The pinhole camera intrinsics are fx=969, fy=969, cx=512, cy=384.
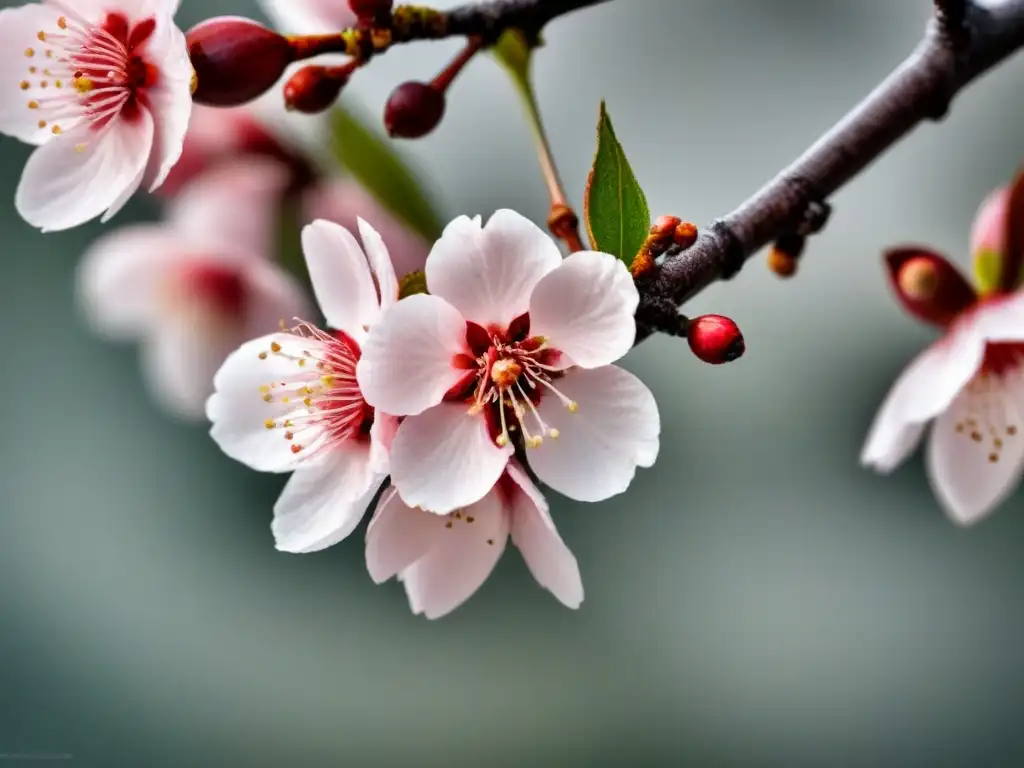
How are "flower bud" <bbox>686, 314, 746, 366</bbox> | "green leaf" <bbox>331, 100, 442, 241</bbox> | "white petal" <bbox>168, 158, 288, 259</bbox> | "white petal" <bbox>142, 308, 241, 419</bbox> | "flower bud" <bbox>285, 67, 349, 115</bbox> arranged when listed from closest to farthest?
1. "flower bud" <bbox>686, 314, 746, 366</bbox>
2. "flower bud" <bbox>285, 67, 349, 115</bbox>
3. "green leaf" <bbox>331, 100, 442, 241</bbox>
4. "white petal" <bbox>168, 158, 288, 259</bbox>
5. "white petal" <bbox>142, 308, 241, 419</bbox>

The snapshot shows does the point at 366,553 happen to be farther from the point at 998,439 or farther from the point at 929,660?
the point at 929,660

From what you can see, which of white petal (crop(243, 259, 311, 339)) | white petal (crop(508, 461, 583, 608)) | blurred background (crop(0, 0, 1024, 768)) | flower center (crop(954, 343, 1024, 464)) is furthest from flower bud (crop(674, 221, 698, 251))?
blurred background (crop(0, 0, 1024, 768))

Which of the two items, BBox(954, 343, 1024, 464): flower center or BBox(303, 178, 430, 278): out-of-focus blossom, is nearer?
BBox(954, 343, 1024, 464): flower center

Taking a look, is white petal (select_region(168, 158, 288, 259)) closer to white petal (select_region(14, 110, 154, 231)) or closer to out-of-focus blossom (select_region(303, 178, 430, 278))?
out-of-focus blossom (select_region(303, 178, 430, 278))

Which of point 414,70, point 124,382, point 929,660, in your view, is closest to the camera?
point 414,70

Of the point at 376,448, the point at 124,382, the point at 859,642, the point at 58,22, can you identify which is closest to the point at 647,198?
the point at 376,448

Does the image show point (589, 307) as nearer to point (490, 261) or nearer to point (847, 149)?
point (490, 261)
